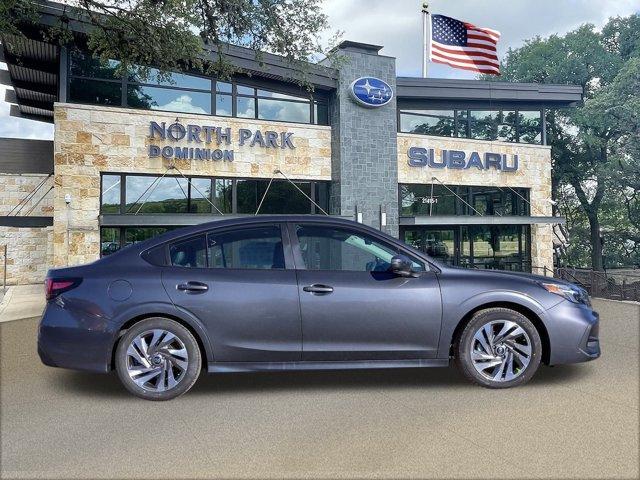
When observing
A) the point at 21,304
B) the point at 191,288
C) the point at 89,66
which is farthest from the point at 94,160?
the point at 191,288

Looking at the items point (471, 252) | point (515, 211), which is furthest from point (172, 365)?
point (515, 211)

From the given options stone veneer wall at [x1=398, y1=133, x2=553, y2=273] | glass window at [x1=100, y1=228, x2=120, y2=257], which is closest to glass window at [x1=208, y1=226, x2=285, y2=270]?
glass window at [x1=100, y1=228, x2=120, y2=257]

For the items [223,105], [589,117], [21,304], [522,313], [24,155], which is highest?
[589,117]

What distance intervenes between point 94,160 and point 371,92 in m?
8.72

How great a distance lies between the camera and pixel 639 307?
11.1 metres

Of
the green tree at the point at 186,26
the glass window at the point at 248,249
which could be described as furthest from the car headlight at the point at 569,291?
the green tree at the point at 186,26

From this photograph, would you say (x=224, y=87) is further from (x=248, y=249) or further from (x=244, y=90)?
(x=248, y=249)

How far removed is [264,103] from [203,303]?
42.6 ft

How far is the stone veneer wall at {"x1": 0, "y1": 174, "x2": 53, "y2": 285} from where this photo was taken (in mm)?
19219

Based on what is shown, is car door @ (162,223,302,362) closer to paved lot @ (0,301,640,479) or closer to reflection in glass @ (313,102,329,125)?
paved lot @ (0,301,640,479)

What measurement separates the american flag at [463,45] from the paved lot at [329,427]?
15.5 m

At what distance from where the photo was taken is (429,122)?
19422 mm

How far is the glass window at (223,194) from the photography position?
52.0 feet

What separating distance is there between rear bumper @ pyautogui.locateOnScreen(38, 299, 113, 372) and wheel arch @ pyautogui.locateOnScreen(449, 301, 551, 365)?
3.04 m
